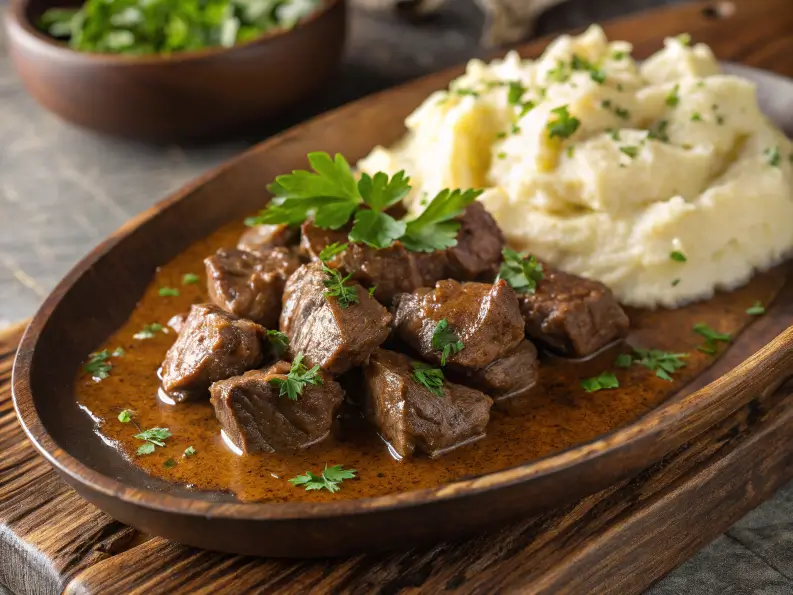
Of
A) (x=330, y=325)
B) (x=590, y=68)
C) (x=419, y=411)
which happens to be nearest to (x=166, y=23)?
(x=590, y=68)

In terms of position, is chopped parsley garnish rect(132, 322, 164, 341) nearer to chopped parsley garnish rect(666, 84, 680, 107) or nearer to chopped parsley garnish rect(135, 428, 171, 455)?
chopped parsley garnish rect(135, 428, 171, 455)

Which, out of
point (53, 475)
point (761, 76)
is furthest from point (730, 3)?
point (53, 475)

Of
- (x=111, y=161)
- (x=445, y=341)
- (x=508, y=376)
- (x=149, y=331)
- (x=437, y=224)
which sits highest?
(x=437, y=224)

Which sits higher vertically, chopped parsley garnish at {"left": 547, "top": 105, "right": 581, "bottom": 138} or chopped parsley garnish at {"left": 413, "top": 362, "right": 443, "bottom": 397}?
chopped parsley garnish at {"left": 547, "top": 105, "right": 581, "bottom": 138}

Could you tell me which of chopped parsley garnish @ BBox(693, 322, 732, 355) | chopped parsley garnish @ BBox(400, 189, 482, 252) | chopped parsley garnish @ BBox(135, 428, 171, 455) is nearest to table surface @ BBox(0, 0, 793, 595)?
chopped parsley garnish @ BBox(693, 322, 732, 355)

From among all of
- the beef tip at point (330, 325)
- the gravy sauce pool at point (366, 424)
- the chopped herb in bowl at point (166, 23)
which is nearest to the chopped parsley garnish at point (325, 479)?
the gravy sauce pool at point (366, 424)

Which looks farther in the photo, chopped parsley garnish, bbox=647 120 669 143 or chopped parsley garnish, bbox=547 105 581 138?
chopped parsley garnish, bbox=647 120 669 143

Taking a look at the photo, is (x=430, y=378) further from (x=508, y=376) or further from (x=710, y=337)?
(x=710, y=337)

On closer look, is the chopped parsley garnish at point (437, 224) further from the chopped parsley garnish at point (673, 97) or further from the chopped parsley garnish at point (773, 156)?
the chopped parsley garnish at point (773, 156)
